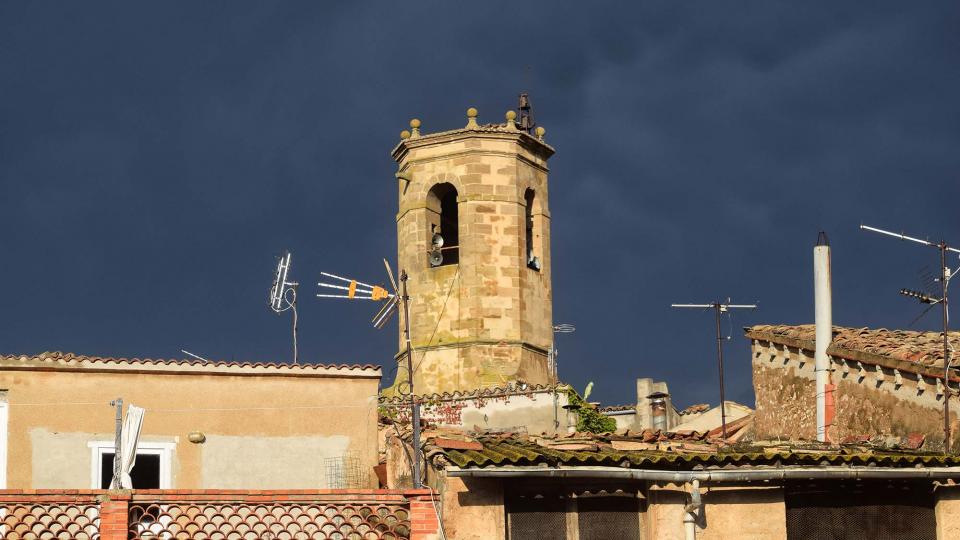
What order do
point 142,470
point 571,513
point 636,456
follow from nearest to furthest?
1. point 636,456
2. point 571,513
3. point 142,470

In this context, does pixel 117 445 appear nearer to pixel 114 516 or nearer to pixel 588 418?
pixel 114 516

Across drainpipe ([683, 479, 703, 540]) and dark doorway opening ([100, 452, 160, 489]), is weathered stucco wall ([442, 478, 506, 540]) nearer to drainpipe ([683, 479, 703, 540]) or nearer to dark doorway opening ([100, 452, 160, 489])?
drainpipe ([683, 479, 703, 540])

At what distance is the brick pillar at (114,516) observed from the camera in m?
20.2

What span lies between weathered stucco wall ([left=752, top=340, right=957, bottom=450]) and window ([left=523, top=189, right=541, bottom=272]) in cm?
840

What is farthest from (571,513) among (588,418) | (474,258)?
(474,258)

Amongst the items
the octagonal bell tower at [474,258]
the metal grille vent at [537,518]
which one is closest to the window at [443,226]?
the octagonal bell tower at [474,258]

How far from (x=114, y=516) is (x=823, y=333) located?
1291 centimetres

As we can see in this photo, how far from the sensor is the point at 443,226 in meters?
39.4

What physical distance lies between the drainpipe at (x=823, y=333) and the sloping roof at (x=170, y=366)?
23.9ft

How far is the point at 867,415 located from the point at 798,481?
249 inches

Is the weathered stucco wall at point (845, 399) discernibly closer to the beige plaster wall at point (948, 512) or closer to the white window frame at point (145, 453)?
the beige plaster wall at point (948, 512)

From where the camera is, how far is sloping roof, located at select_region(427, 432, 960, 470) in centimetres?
2062

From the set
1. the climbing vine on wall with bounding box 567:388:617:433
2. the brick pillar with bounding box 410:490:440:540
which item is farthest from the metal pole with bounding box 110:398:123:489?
the climbing vine on wall with bounding box 567:388:617:433

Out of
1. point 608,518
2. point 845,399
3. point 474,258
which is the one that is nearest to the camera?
point 608,518
